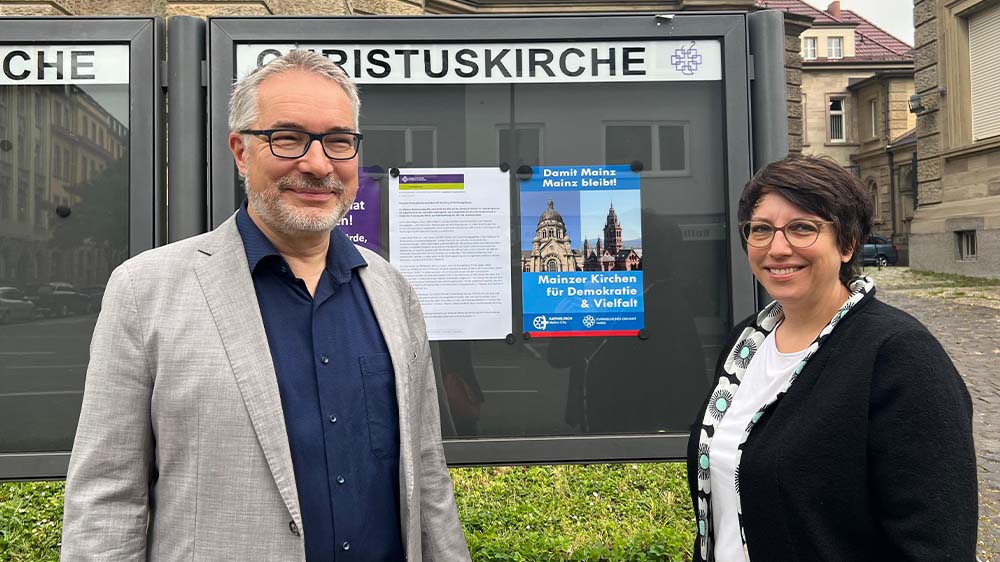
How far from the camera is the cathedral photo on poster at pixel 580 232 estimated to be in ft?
9.40

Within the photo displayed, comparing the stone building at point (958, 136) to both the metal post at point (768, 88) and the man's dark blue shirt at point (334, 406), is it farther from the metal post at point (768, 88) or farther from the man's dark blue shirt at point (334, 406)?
the man's dark blue shirt at point (334, 406)

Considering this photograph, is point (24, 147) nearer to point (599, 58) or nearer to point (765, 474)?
point (599, 58)

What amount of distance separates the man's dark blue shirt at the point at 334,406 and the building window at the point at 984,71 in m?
19.4

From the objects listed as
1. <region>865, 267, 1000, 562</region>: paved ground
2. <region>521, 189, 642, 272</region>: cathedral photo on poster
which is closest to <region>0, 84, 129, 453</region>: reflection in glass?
<region>521, 189, 642, 272</region>: cathedral photo on poster

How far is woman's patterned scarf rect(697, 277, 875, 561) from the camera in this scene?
5.86 feet

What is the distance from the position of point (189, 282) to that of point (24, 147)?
1.62m

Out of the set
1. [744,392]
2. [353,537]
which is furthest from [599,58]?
[353,537]

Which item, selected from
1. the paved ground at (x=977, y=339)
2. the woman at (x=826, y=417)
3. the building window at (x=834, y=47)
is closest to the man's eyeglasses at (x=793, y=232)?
the woman at (x=826, y=417)

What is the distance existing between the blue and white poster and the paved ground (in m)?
2.62

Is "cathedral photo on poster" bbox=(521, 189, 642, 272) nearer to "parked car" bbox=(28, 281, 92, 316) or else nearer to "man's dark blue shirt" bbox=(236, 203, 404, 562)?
"man's dark blue shirt" bbox=(236, 203, 404, 562)

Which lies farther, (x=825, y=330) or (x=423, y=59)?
(x=423, y=59)

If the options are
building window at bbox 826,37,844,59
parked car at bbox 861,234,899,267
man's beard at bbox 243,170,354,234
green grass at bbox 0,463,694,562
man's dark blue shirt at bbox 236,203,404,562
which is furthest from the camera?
building window at bbox 826,37,844,59

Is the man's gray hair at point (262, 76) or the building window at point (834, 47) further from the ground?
the building window at point (834, 47)

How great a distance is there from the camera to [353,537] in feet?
5.44
